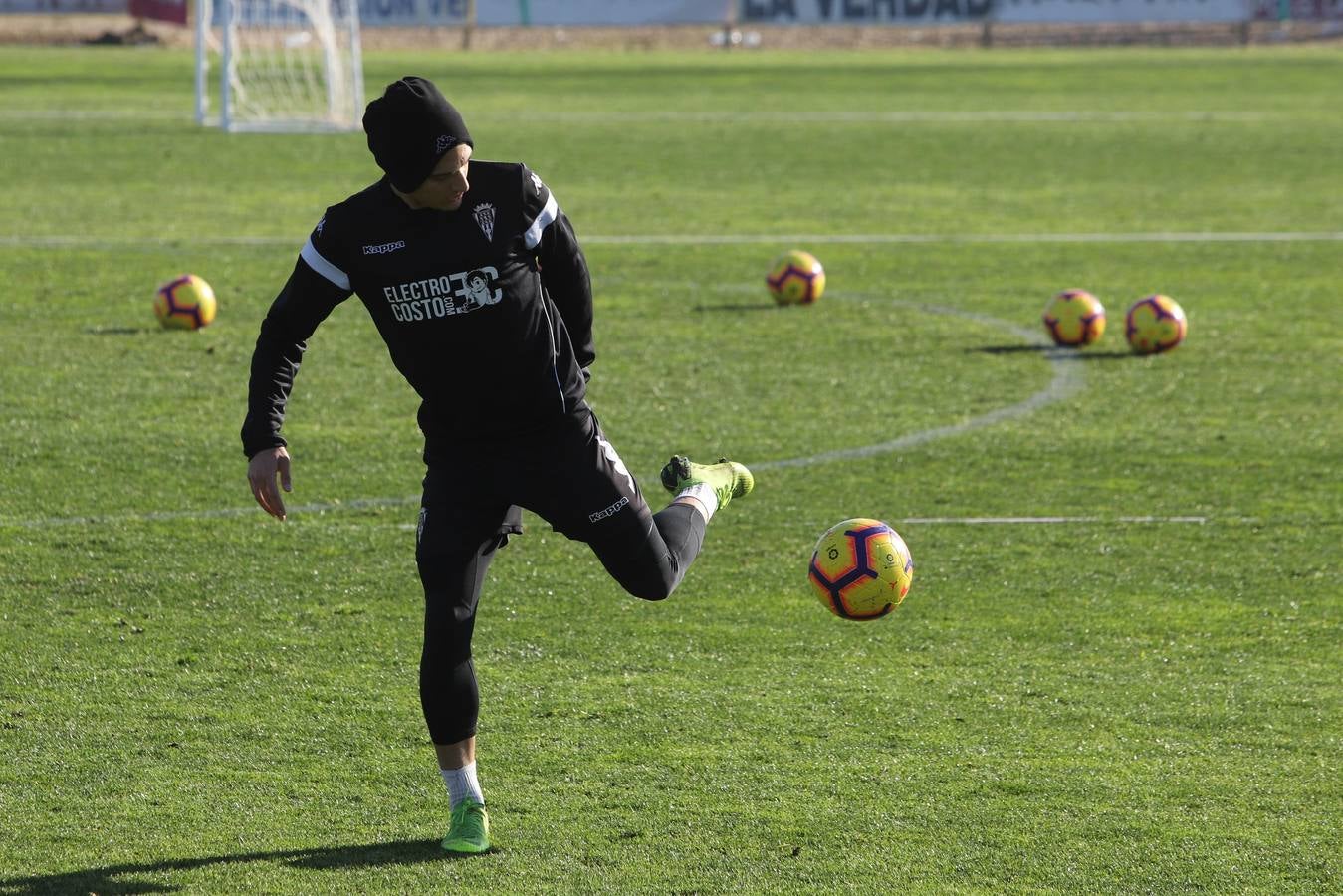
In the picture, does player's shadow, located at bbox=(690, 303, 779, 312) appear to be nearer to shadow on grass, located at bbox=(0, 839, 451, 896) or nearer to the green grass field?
the green grass field

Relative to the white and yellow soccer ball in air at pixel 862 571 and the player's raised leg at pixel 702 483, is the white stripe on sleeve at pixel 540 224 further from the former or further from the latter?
the white and yellow soccer ball in air at pixel 862 571

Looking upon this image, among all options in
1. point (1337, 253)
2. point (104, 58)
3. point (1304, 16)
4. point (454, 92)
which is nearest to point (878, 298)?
point (1337, 253)

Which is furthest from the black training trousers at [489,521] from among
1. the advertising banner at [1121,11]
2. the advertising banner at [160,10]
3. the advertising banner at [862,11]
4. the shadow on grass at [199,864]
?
the advertising banner at [1121,11]

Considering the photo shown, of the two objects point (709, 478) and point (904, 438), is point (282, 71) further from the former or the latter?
point (709, 478)

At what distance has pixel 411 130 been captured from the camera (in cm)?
505

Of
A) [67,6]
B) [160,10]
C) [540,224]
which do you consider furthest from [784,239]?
[67,6]

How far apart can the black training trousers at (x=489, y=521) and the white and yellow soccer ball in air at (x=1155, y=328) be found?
308 inches

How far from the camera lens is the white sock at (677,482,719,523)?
22.2ft

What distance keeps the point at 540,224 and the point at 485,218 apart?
0.64 ft

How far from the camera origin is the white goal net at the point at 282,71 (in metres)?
29.2

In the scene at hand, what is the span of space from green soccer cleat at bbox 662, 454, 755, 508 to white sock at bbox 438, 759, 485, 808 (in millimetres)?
1662

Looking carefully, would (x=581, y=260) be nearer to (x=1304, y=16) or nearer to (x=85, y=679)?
(x=85, y=679)

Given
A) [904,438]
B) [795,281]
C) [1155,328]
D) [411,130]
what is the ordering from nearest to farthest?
[411,130] < [904,438] < [1155,328] < [795,281]

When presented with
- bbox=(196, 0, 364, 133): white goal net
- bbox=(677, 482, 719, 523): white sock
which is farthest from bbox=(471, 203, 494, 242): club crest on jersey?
bbox=(196, 0, 364, 133): white goal net
